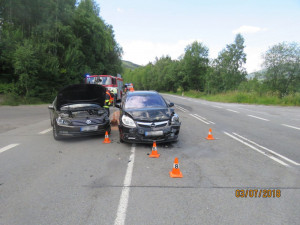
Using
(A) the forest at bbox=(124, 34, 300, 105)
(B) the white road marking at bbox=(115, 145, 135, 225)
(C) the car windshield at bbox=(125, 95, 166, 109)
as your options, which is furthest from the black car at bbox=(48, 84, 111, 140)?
(A) the forest at bbox=(124, 34, 300, 105)

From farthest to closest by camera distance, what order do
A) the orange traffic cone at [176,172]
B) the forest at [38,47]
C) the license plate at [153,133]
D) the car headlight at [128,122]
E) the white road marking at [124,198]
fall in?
the forest at [38,47] → the car headlight at [128,122] → the license plate at [153,133] → the orange traffic cone at [176,172] → the white road marking at [124,198]

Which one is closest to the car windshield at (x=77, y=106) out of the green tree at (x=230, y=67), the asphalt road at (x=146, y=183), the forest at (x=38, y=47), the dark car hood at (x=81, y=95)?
the dark car hood at (x=81, y=95)

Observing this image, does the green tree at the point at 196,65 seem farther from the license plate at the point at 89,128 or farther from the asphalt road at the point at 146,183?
the license plate at the point at 89,128

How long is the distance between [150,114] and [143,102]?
3.67ft

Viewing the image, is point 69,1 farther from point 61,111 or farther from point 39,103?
point 61,111

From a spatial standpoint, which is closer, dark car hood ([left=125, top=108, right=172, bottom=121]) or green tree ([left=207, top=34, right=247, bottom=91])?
dark car hood ([left=125, top=108, right=172, bottom=121])

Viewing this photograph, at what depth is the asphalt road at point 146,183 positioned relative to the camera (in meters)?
2.91

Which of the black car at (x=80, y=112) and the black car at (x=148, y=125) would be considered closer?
the black car at (x=148, y=125)

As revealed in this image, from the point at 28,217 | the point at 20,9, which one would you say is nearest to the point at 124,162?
the point at 28,217

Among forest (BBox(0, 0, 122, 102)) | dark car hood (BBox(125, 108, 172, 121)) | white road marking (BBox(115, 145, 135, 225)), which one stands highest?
forest (BBox(0, 0, 122, 102))

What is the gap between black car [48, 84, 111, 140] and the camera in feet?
21.9

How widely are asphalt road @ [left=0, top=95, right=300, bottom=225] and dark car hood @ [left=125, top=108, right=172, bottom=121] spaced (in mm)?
882

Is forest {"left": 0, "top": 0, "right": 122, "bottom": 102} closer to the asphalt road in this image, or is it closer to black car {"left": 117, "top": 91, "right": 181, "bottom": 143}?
the asphalt road

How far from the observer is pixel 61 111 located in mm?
7086
